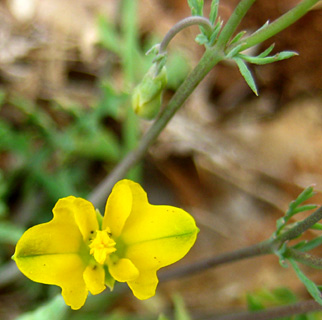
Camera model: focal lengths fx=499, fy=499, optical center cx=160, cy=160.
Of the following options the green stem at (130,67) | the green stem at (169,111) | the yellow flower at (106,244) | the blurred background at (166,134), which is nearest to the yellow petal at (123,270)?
the yellow flower at (106,244)

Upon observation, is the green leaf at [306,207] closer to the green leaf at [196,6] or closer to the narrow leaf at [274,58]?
the narrow leaf at [274,58]

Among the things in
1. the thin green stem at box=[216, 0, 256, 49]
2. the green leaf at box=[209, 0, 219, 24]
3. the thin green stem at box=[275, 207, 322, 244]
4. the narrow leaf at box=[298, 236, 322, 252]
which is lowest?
the narrow leaf at box=[298, 236, 322, 252]

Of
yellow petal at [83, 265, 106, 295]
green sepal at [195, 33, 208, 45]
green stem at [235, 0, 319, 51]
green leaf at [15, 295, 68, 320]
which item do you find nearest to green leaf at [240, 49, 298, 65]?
green stem at [235, 0, 319, 51]

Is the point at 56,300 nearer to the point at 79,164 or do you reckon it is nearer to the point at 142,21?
the point at 79,164

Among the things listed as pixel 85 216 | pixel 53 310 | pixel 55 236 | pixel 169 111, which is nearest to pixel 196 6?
pixel 169 111

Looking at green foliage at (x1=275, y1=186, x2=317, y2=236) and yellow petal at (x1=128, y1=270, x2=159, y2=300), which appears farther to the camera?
green foliage at (x1=275, y1=186, x2=317, y2=236)

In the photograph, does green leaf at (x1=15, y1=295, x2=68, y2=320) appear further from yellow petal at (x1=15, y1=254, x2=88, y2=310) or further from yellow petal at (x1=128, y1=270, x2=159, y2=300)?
yellow petal at (x1=128, y1=270, x2=159, y2=300)
